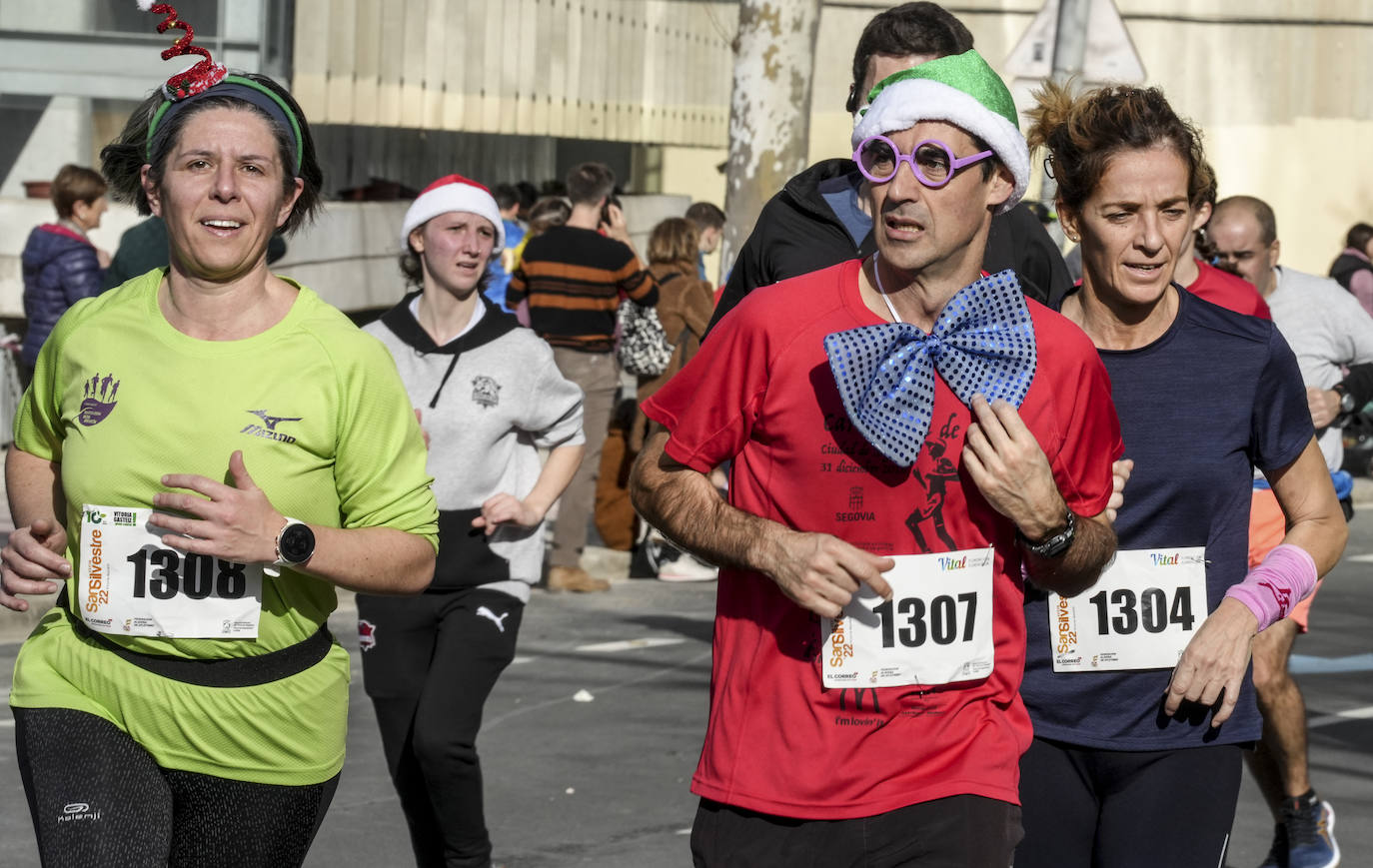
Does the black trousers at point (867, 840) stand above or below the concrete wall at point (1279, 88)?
below

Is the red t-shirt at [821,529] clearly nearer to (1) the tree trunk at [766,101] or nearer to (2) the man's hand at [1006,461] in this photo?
(2) the man's hand at [1006,461]

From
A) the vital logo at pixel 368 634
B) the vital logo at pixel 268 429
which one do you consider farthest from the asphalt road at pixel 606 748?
the vital logo at pixel 268 429

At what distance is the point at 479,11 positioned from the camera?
69.2 feet

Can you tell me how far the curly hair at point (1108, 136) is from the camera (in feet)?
14.0

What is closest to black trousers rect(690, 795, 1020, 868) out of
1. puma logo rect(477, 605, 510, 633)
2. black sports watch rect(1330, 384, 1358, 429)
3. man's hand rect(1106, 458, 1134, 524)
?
man's hand rect(1106, 458, 1134, 524)

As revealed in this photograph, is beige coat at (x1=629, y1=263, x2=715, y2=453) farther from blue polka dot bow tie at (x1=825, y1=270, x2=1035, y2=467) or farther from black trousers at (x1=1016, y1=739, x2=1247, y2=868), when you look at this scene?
blue polka dot bow tie at (x1=825, y1=270, x2=1035, y2=467)

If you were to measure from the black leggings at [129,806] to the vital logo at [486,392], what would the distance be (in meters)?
2.56

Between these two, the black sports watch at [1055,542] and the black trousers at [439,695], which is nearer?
the black sports watch at [1055,542]

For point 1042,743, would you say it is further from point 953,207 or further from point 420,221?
point 420,221

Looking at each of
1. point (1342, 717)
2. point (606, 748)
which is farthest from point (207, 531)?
point (1342, 717)

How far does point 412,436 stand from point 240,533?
470 mm

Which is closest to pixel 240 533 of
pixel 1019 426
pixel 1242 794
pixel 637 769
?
pixel 1019 426

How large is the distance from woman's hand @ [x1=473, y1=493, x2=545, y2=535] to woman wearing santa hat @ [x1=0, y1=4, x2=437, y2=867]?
2.12 meters

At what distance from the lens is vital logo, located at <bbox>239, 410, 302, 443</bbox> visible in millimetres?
3564
